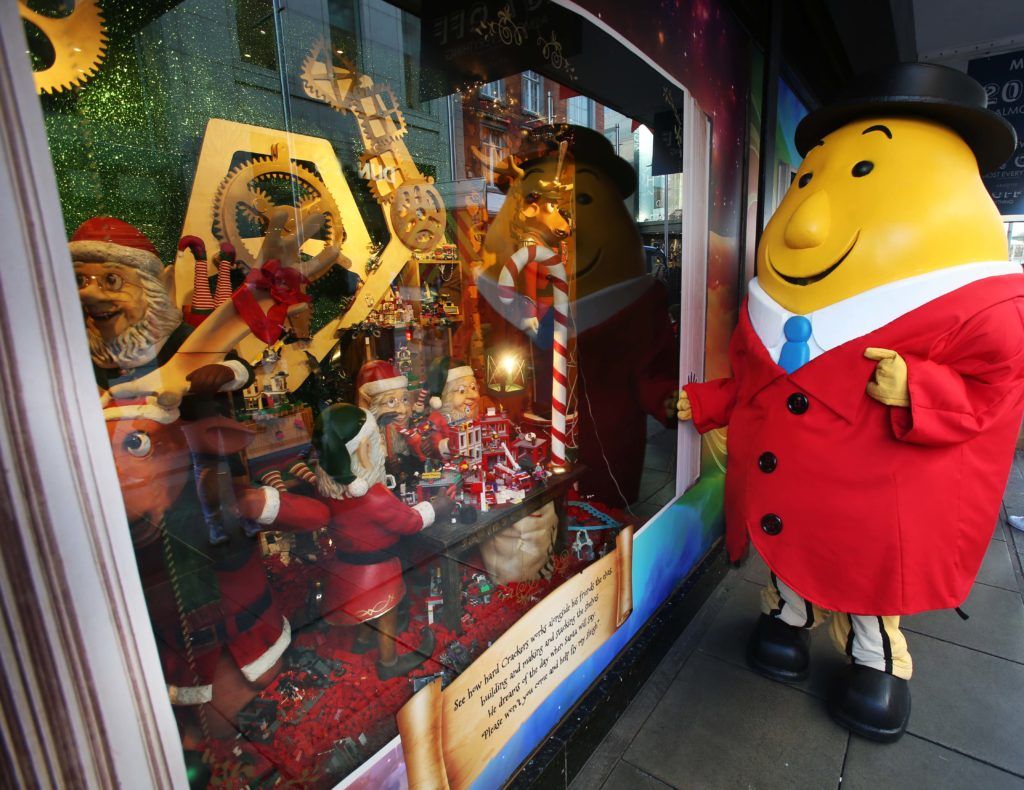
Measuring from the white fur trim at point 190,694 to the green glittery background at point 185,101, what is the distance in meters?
1.15

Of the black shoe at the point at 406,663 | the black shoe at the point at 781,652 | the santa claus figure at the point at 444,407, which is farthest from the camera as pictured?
the black shoe at the point at 781,652

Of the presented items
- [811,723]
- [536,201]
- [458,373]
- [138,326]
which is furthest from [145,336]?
[811,723]

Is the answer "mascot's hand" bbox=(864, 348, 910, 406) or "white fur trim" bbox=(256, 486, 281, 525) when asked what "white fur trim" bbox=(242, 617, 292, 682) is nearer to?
"white fur trim" bbox=(256, 486, 281, 525)

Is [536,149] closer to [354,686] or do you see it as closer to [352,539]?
[352,539]

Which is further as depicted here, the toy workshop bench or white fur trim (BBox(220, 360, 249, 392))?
the toy workshop bench

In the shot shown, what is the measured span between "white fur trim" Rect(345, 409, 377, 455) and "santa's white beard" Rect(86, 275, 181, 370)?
1.80ft

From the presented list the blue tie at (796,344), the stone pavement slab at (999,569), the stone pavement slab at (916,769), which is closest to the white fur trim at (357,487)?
the blue tie at (796,344)

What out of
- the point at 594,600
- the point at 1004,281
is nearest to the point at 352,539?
the point at 594,600

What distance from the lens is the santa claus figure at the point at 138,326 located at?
126cm

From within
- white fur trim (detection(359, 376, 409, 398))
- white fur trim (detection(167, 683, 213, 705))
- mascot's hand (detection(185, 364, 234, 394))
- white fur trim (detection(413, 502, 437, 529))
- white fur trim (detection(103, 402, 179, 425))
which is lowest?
white fur trim (detection(167, 683, 213, 705))

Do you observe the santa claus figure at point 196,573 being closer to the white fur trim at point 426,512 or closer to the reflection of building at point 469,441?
the white fur trim at point 426,512

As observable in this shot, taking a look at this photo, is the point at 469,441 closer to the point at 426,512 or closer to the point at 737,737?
the point at 426,512

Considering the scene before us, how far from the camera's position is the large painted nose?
2.18 metres

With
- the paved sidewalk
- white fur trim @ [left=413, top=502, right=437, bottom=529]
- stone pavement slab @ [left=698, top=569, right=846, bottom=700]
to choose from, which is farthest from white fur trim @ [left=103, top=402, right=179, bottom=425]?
stone pavement slab @ [left=698, top=569, right=846, bottom=700]
